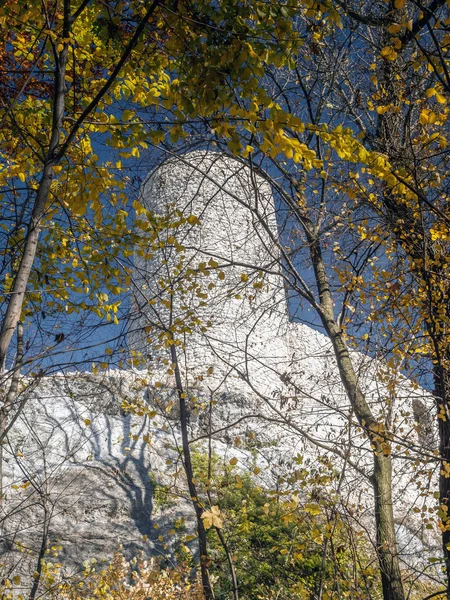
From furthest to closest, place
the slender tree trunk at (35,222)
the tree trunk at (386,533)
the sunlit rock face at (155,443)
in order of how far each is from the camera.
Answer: the sunlit rock face at (155,443), the tree trunk at (386,533), the slender tree trunk at (35,222)

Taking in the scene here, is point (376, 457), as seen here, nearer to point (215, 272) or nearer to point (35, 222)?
point (35, 222)

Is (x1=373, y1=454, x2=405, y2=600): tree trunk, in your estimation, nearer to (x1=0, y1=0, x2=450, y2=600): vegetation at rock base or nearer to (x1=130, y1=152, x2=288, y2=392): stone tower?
(x1=0, y1=0, x2=450, y2=600): vegetation at rock base

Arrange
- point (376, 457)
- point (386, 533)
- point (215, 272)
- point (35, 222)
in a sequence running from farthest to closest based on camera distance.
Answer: point (215, 272) → point (376, 457) → point (386, 533) → point (35, 222)

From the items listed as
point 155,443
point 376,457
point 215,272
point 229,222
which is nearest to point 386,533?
point 376,457

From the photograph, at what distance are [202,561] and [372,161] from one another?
86.1 inches

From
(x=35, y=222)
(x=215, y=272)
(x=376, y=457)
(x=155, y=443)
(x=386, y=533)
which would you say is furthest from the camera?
(x=215, y=272)

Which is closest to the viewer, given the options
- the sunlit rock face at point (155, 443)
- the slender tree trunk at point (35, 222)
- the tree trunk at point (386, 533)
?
the slender tree trunk at point (35, 222)

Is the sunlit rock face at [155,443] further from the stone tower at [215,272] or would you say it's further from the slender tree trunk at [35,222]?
the slender tree trunk at [35,222]

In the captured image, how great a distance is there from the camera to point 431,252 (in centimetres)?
325

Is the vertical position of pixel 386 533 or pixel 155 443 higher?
pixel 155 443

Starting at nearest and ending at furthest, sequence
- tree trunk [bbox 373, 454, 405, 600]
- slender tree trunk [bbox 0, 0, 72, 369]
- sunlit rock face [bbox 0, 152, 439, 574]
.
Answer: slender tree trunk [bbox 0, 0, 72, 369] < tree trunk [bbox 373, 454, 405, 600] < sunlit rock face [bbox 0, 152, 439, 574]

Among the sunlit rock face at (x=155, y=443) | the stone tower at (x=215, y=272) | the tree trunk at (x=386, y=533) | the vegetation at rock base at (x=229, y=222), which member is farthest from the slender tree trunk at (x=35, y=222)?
the tree trunk at (x=386, y=533)

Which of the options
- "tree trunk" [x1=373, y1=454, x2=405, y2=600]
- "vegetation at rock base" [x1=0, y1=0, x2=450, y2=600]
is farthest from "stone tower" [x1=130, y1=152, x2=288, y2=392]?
"tree trunk" [x1=373, y1=454, x2=405, y2=600]

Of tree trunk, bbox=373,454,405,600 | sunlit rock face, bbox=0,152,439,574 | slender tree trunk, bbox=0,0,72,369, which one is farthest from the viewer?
sunlit rock face, bbox=0,152,439,574
